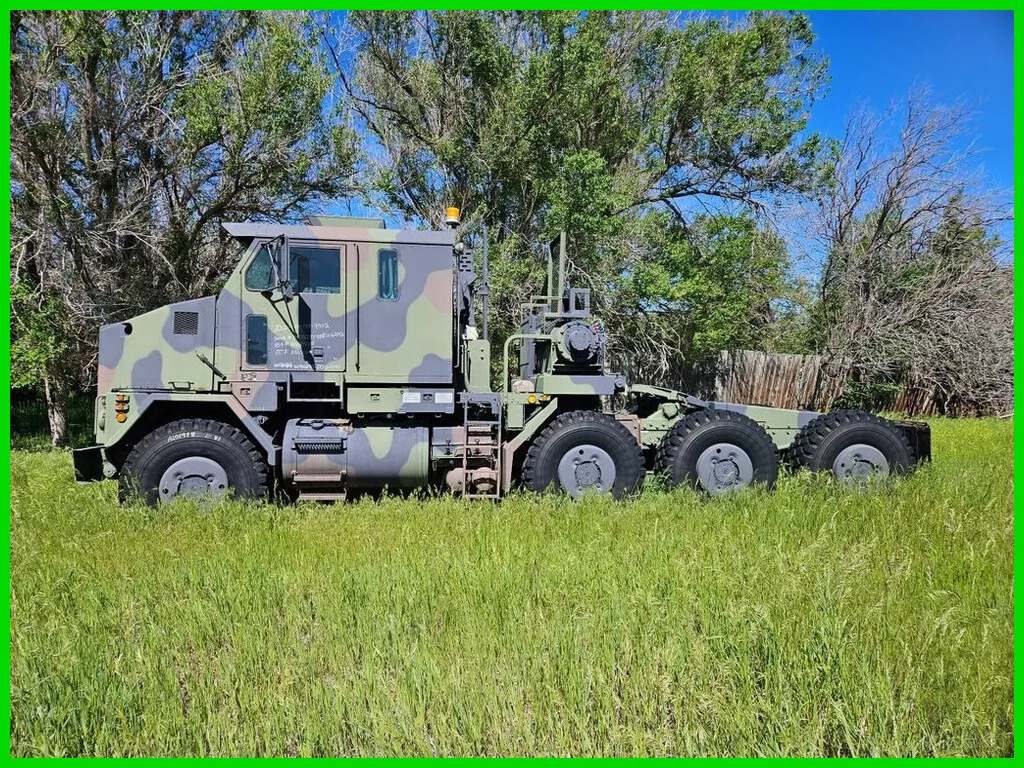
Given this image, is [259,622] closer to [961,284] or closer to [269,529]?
[269,529]

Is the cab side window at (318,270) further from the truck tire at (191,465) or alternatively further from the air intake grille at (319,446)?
the truck tire at (191,465)

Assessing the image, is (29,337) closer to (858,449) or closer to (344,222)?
(344,222)

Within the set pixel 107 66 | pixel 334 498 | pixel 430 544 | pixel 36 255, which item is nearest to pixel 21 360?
pixel 36 255

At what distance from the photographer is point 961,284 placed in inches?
679

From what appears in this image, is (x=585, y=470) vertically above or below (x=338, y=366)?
below

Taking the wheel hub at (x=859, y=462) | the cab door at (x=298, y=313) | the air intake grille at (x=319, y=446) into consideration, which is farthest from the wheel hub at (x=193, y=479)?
the wheel hub at (x=859, y=462)

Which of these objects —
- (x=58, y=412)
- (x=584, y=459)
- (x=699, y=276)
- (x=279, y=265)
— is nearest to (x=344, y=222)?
(x=279, y=265)

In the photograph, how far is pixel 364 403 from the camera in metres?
6.65

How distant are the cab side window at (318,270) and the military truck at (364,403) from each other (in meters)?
0.01

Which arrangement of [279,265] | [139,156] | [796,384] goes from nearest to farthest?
[279,265]
[139,156]
[796,384]

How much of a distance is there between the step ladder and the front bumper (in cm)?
355

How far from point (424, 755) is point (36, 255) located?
11.4 meters

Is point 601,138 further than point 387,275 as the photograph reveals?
Yes

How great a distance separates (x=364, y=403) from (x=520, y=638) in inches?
159
